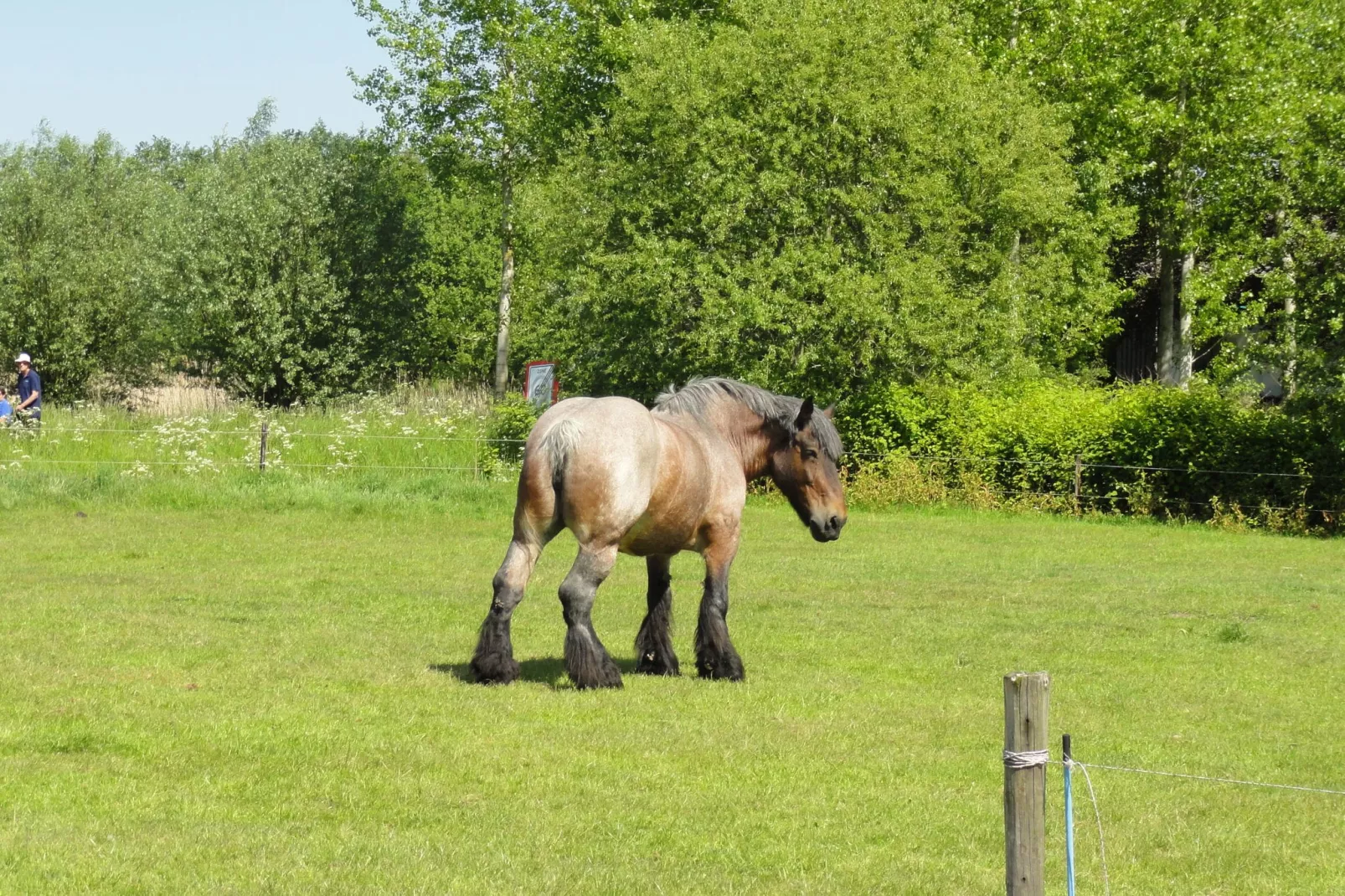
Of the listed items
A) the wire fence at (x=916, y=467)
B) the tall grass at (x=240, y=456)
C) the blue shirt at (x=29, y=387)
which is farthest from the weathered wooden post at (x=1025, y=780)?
the blue shirt at (x=29, y=387)

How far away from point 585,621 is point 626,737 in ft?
5.66

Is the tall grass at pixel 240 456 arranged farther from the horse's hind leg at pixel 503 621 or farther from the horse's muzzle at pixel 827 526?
the horse's hind leg at pixel 503 621

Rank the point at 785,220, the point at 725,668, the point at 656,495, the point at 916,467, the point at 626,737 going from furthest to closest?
the point at 785,220, the point at 916,467, the point at 725,668, the point at 656,495, the point at 626,737

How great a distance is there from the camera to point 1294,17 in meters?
46.9

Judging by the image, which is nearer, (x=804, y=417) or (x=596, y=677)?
(x=596, y=677)

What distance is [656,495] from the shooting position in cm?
1146

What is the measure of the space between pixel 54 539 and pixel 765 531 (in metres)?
10.9

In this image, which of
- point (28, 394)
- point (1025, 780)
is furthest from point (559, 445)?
point (28, 394)

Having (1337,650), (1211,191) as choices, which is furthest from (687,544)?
(1211,191)

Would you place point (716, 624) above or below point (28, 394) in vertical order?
below

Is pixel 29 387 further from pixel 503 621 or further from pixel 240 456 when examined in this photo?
pixel 503 621

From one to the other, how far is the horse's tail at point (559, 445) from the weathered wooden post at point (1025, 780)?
6.30 metres

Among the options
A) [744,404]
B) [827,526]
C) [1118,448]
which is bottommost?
[827,526]

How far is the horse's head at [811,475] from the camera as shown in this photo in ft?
41.1
